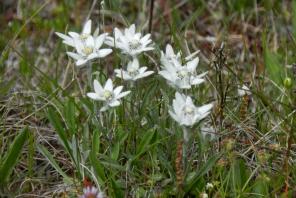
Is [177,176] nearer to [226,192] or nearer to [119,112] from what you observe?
[226,192]

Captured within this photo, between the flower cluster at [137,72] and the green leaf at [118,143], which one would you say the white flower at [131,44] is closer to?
the flower cluster at [137,72]

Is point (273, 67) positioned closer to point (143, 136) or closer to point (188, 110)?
point (143, 136)

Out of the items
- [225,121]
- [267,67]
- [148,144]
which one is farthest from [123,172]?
[267,67]

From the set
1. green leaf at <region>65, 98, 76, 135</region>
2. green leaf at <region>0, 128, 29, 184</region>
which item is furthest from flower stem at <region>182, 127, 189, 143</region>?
green leaf at <region>0, 128, 29, 184</region>

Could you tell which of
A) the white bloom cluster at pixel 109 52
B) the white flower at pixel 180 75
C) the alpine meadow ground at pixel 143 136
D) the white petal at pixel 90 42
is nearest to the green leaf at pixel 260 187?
the alpine meadow ground at pixel 143 136

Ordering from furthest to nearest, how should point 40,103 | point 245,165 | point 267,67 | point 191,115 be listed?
1. point 267,67
2. point 40,103
3. point 245,165
4. point 191,115
